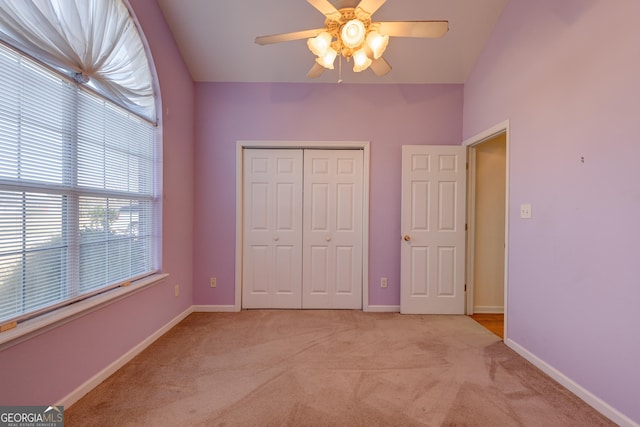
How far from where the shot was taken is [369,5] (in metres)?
1.46

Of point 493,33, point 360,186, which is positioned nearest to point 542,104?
point 493,33

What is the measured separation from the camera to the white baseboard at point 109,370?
5.39 feet

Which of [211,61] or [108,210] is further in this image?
[211,61]

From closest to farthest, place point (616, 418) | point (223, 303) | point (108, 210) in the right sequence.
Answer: point (616, 418) < point (108, 210) < point (223, 303)

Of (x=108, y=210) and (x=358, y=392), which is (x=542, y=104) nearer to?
(x=358, y=392)

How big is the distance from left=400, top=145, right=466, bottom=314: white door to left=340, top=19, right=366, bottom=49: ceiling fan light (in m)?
1.75

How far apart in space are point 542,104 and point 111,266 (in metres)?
3.53

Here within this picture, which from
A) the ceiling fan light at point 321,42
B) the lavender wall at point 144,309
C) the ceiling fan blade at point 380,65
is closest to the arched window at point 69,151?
the lavender wall at point 144,309

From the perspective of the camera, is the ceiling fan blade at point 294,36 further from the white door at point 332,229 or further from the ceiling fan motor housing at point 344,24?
the white door at point 332,229

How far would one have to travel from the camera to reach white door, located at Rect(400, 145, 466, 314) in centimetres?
313

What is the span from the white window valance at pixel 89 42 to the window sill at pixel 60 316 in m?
1.43

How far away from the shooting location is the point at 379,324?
9.46 feet

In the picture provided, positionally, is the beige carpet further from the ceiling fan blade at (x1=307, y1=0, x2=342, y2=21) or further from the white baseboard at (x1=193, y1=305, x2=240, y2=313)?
the ceiling fan blade at (x1=307, y1=0, x2=342, y2=21)

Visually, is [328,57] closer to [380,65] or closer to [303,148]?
[380,65]
